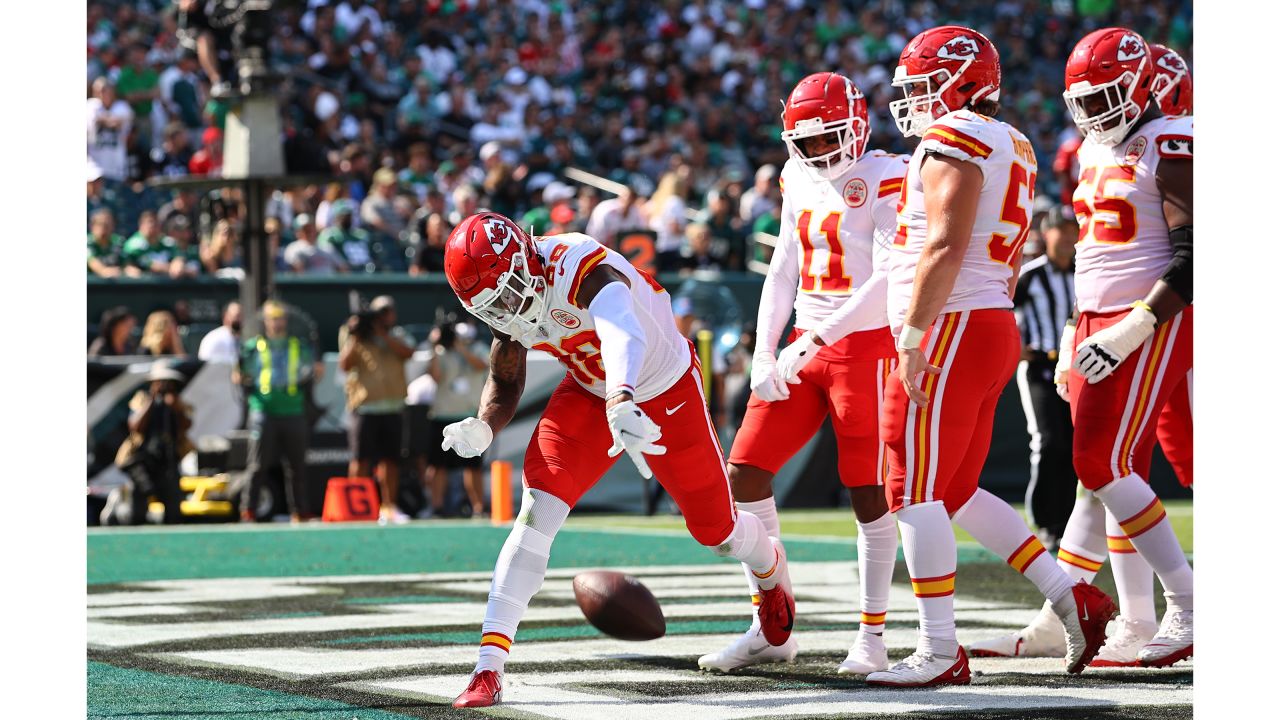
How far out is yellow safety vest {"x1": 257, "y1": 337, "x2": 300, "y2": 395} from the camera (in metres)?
12.8

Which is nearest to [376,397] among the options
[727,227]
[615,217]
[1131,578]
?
[615,217]

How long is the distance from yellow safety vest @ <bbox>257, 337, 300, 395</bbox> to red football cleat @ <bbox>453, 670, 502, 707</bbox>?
27.3 feet

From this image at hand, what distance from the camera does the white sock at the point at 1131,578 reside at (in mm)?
5656

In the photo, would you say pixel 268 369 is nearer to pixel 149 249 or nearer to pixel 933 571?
pixel 149 249

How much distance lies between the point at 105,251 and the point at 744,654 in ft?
32.4

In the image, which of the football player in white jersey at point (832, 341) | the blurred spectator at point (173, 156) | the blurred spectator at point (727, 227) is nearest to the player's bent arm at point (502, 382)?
the football player in white jersey at point (832, 341)

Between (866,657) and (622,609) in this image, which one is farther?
(622,609)

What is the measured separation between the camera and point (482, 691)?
473cm

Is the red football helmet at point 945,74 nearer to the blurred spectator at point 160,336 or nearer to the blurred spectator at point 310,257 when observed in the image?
the blurred spectator at point 160,336
